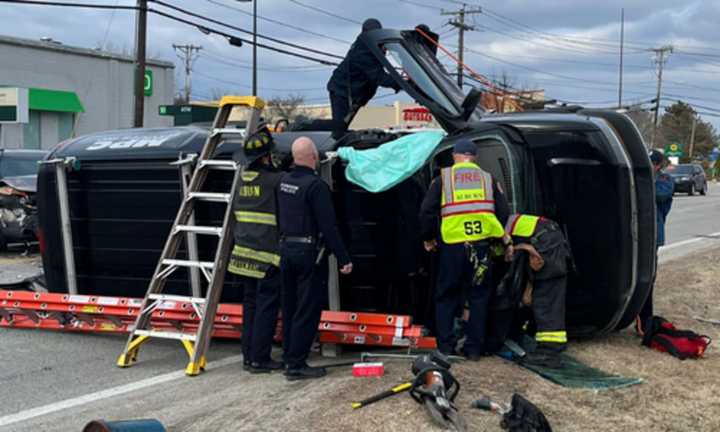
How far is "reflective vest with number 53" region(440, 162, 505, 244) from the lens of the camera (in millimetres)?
5516

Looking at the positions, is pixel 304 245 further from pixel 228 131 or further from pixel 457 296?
pixel 228 131

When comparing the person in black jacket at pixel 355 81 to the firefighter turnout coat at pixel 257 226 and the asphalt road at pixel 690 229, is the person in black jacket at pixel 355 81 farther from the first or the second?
the asphalt road at pixel 690 229

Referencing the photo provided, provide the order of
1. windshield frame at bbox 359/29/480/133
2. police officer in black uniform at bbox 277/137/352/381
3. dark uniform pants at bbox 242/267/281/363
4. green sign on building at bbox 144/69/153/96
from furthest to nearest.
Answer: green sign on building at bbox 144/69/153/96 < windshield frame at bbox 359/29/480/133 < dark uniform pants at bbox 242/267/281/363 < police officer in black uniform at bbox 277/137/352/381

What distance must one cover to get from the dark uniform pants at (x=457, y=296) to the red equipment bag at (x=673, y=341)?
5.07ft

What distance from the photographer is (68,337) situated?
7.00m

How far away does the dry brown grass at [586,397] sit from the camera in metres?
4.44

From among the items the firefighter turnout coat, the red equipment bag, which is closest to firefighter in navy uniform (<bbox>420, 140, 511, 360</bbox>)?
the firefighter turnout coat

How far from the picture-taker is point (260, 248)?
572 centimetres

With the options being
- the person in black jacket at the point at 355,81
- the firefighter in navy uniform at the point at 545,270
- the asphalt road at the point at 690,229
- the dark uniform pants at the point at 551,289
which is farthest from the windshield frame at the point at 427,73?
the asphalt road at the point at 690,229

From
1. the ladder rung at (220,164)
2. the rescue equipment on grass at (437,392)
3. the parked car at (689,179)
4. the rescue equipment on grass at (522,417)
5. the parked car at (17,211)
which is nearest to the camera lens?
the rescue equipment on grass at (522,417)

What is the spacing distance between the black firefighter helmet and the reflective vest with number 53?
136 centimetres

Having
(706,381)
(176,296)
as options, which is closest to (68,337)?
(176,296)

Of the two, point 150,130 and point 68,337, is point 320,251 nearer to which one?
point 150,130

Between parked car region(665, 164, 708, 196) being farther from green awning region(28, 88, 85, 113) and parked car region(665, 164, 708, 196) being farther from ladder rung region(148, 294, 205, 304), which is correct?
ladder rung region(148, 294, 205, 304)
